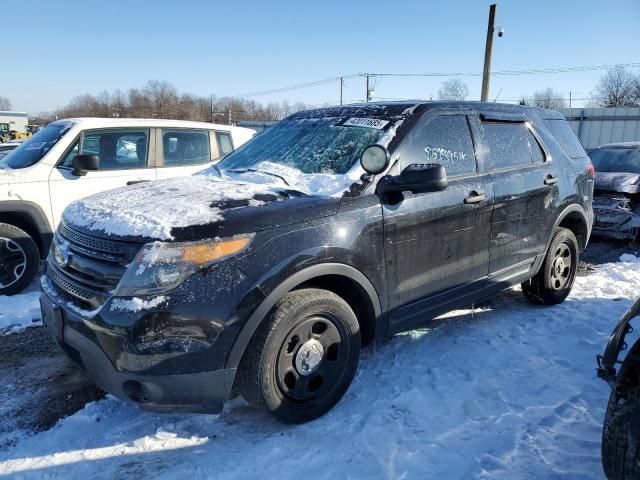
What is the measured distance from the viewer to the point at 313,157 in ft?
10.8

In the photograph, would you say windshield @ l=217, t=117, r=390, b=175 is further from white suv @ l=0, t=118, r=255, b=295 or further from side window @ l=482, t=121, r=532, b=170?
white suv @ l=0, t=118, r=255, b=295

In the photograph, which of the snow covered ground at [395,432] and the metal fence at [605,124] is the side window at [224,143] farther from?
the metal fence at [605,124]

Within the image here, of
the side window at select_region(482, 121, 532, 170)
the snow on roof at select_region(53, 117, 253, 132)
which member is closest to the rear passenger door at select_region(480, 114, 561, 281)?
the side window at select_region(482, 121, 532, 170)

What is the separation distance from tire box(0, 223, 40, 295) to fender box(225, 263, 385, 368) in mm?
3757

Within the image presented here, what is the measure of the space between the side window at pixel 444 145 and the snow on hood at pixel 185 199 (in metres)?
0.51

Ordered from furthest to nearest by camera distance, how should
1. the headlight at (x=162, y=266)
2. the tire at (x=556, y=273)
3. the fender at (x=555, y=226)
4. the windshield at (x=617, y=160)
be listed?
1. the windshield at (x=617, y=160)
2. the tire at (x=556, y=273)
3. the fender at (x=555, y=226)
4. the headlight at (x=162, y=266)

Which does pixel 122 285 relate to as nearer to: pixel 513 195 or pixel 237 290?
pixel 237 290

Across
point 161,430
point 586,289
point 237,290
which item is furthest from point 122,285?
point 586,289

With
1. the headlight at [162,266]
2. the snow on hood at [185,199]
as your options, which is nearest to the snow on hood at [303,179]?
the snow on hood at [185,199]

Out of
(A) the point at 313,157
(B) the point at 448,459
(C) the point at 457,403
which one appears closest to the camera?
(B) the point at 448,459

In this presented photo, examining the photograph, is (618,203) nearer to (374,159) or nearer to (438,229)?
(438,229)

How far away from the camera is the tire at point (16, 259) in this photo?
4957 mm

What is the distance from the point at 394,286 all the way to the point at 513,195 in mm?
1479

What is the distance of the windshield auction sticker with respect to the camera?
3291 millimetres
